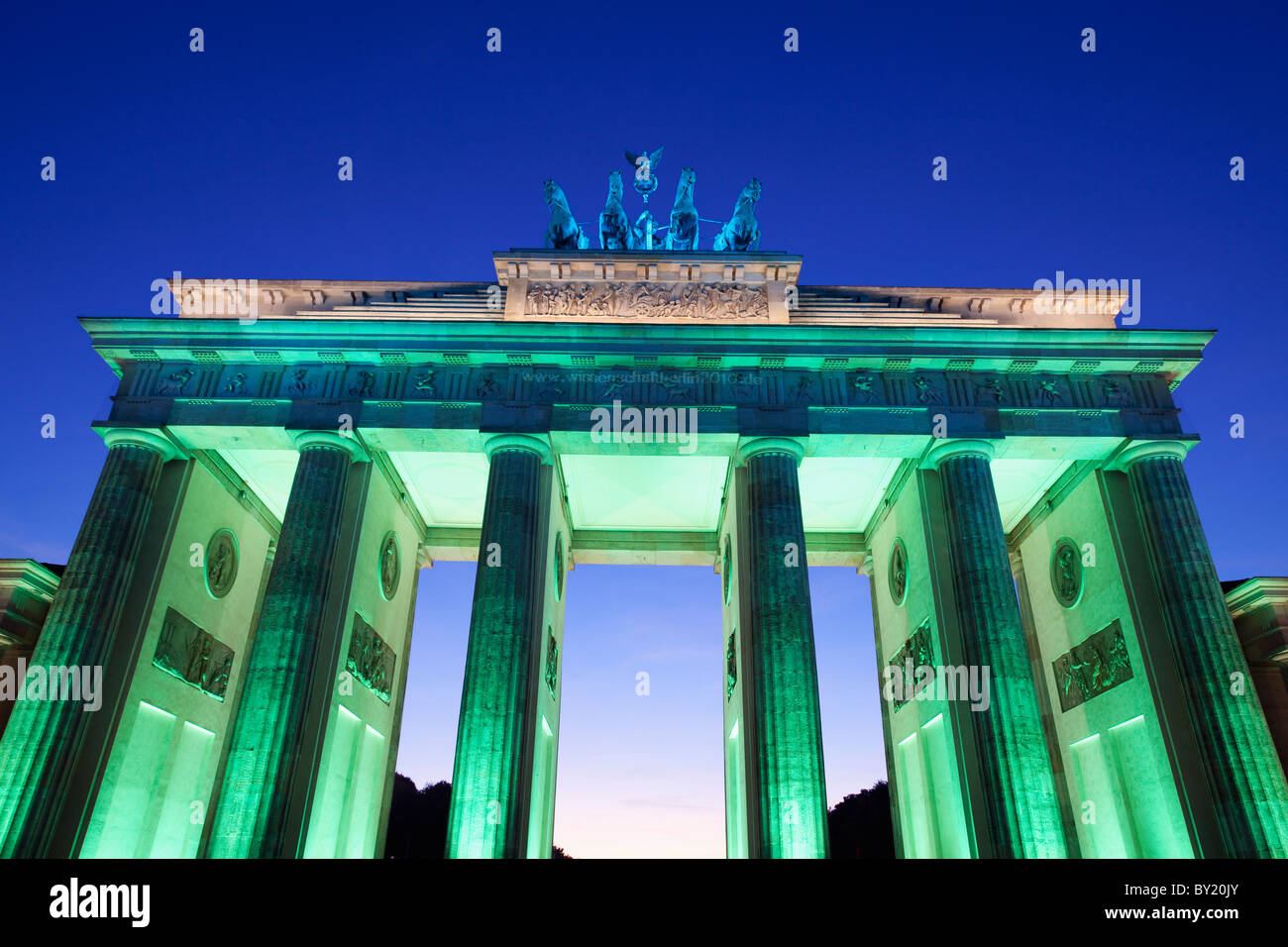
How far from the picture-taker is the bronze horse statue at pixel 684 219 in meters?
23.0

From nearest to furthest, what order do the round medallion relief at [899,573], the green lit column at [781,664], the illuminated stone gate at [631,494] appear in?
the green lit column at [781,664] < the illuminated stone gate at [631,494] < the round medallion relief at [899,573]

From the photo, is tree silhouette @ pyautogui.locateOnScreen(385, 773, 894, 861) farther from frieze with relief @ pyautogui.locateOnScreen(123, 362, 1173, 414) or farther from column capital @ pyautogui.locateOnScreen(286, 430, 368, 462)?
column capital @ pyautogui.locateOnScreen(286, 430, 368, 462)

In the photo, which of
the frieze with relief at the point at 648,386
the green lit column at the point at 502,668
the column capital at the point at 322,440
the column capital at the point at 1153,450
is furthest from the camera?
the frieze with relief at the point at 648,386

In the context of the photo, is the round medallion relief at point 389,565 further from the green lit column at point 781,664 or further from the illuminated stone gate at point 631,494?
the green lit column at point 781,664

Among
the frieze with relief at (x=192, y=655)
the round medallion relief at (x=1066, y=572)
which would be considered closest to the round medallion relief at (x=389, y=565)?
the frieze with relief at (x=192, y=655)

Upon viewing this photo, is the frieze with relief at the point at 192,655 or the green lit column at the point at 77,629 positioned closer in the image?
the green lit column at the point at 77,629

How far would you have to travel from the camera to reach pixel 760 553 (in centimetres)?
1839

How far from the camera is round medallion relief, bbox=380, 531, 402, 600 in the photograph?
73.2 feet

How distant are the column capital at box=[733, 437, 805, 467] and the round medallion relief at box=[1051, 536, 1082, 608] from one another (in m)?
8.52

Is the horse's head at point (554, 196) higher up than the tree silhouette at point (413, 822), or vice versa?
the horse's head at point (554, 196)

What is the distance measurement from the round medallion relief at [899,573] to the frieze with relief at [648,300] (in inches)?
311
